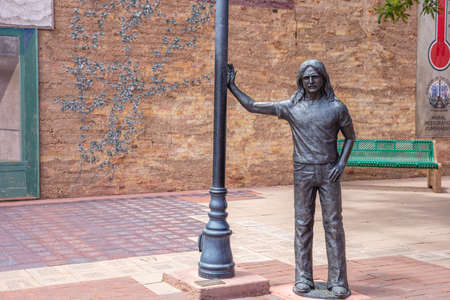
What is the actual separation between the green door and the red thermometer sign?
845cm

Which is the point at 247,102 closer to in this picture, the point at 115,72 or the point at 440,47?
the point at 115,72

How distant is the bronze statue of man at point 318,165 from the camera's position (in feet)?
15.6

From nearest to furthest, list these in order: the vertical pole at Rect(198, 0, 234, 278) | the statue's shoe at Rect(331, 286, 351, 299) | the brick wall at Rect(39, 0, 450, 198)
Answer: the statue's shoe at Rect(331, 286, 351, 299) → the vertical pole at Rect(198, 0, 234, 278) → the brick wall at Rect(39, 0, 450, 198)

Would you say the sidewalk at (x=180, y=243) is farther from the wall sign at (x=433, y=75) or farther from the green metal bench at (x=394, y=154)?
the wall sign at (x=433, y=75)

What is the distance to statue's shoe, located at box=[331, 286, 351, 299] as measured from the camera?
4719mm

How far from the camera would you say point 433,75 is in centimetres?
1332

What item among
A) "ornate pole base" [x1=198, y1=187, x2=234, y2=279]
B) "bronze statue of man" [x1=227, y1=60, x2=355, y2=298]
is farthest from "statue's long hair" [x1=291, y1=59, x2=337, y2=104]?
"ornate pole base" [x1=198, y1=187, x2=234, y2=279]

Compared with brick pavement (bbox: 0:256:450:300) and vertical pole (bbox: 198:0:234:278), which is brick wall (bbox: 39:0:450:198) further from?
vertical pole (bbox: 198:0:234:278)

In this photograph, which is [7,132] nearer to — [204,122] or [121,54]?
[121,54]

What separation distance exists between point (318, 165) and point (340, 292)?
1.00 metres

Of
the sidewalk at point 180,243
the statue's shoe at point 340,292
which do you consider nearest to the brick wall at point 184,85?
the sidewalk at point 180,243

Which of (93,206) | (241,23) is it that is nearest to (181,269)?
(93,206)

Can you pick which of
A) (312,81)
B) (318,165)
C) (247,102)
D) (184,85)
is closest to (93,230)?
(247,102)

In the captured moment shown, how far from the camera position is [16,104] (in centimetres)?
959
